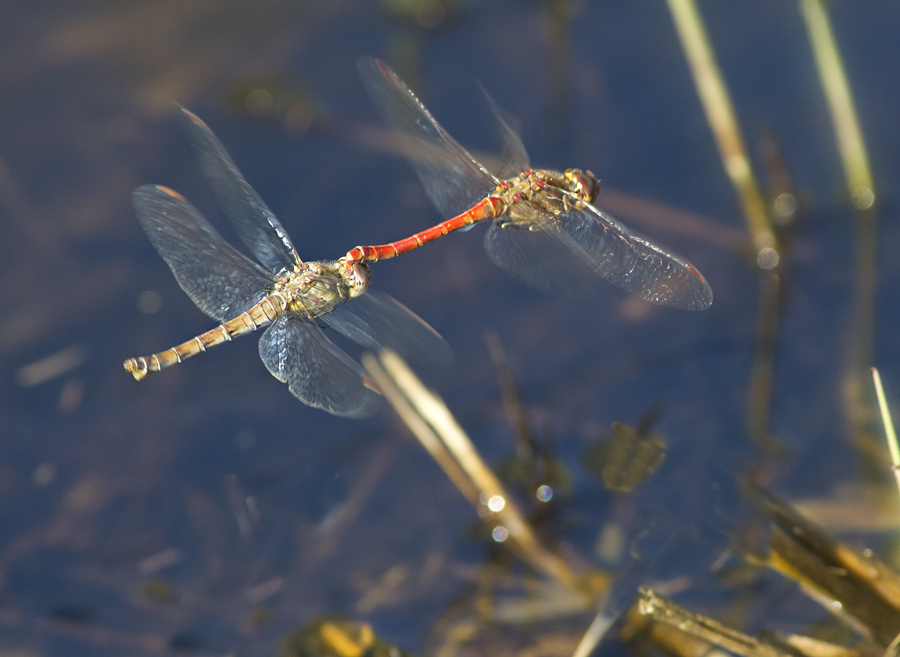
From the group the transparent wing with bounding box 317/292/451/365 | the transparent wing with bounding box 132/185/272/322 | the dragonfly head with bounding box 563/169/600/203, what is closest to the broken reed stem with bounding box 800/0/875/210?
the dragonfly head with bounding box 563/169/600/203

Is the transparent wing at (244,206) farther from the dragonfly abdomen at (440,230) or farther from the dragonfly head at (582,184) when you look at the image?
the dragonfly head at (582,184)

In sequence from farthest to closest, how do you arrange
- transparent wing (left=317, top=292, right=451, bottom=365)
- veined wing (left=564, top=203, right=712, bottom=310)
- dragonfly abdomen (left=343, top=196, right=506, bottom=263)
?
dragonfly abdomen (left=343, top=196, right=506, bottom=263)
transparent wing (left=317, top=292, right=451, bottom=365)
veined wing (left=564, top=203, right=712, bottom=310)

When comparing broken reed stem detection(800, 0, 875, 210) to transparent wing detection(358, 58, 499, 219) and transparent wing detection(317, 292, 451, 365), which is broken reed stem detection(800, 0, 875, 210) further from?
transparent wing detection(317, 292, 451, 365)

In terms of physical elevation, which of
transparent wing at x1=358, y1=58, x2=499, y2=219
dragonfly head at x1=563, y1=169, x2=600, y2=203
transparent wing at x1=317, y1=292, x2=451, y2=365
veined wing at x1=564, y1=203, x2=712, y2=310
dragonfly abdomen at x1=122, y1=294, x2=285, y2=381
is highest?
transparent wing at x1=358, y1=58, x2=499, y2=219

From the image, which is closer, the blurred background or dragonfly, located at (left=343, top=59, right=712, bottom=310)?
dragonfly, located at (left=343, top=59, right=712, bottom=310)

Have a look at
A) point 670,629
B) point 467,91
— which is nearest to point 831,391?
point 670,629

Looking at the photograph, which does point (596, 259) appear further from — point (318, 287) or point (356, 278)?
point (318, 287)

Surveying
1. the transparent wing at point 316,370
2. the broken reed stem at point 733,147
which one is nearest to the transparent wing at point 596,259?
the transparent wing at point 316,370

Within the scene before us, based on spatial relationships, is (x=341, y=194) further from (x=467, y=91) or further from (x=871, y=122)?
(x=871, y=122)
